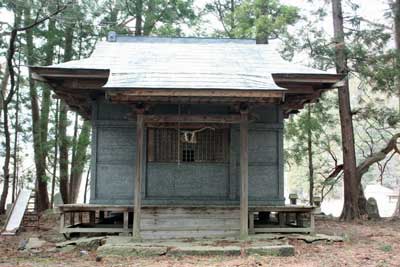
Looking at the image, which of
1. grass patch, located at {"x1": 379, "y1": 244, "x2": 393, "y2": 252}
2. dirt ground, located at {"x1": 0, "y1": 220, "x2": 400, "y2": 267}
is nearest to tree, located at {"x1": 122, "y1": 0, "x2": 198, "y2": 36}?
dirt ground, located at {"x1": 0, "y1": 220, "x2": 400, "y2": 267}

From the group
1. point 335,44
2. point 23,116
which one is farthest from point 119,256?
point 23,116

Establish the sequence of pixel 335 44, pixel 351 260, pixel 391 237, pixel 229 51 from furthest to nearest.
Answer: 1. pixel 335 44
2. pixel 229 51
3. pixel 391 237
4. pixel 351 260

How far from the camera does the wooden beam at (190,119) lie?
8133 mm

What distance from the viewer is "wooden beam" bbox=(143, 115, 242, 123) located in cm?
813

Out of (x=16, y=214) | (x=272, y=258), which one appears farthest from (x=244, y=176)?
(x=16, y=214)

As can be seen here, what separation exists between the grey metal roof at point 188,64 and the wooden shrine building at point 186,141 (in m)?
0.03

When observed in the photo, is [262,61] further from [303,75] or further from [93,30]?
[93,30]

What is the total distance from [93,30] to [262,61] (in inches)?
387

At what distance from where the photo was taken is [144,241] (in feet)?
26.3

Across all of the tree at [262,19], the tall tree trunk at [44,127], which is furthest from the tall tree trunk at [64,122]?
the tree at [262,19]

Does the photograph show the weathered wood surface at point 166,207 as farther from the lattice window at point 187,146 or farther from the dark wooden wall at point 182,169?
the lattice window at point 187,146

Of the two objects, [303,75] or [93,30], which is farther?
[93,30]

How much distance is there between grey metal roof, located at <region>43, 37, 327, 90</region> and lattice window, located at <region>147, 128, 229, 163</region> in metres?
1.43

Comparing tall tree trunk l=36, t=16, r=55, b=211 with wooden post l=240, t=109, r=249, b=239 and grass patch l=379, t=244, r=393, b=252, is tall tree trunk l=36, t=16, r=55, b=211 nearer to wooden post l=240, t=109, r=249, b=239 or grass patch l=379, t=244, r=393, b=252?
wooden post l=240, t=109, r=249, b=239
